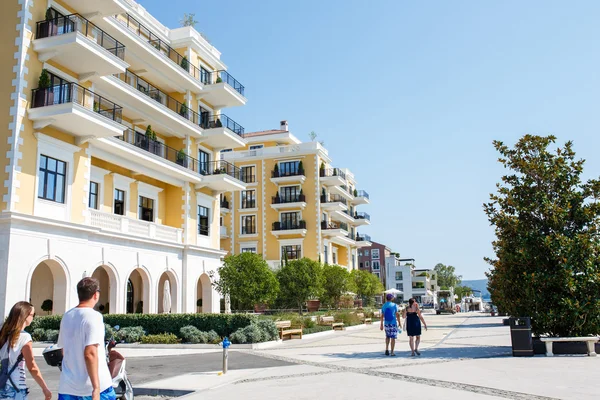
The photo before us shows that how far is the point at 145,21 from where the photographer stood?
30172 millimetres

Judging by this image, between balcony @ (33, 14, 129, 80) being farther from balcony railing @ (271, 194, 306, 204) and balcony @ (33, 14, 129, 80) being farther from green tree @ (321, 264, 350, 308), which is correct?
balcony railing @ (271, 194, 306, 204)

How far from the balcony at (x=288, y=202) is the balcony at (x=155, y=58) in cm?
2124

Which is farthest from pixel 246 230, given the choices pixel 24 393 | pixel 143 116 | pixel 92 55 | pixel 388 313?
pixel 24 393

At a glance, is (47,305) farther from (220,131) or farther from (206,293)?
(220,131)

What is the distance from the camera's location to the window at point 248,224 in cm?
5466

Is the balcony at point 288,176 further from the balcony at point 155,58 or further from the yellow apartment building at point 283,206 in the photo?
the balcony at point 155,58

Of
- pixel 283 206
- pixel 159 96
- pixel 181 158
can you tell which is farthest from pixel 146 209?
pixel 283 206

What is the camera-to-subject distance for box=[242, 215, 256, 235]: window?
5466 cm

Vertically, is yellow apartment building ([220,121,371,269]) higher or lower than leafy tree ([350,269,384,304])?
higher

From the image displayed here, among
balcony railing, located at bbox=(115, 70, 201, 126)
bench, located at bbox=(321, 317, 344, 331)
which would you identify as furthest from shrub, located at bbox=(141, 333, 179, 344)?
balcony railing, located at bbox=(115, 70, 201, 126)

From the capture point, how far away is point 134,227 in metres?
26.9

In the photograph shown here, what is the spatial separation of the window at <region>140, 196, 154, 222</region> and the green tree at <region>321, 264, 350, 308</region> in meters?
19.5

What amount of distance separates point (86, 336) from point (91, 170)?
2283 centimetres

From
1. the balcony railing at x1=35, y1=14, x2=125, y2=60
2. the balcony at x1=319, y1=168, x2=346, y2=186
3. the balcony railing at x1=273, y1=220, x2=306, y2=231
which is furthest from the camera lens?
the balcony at x1=319, y1=168, x2=346, y2=186
